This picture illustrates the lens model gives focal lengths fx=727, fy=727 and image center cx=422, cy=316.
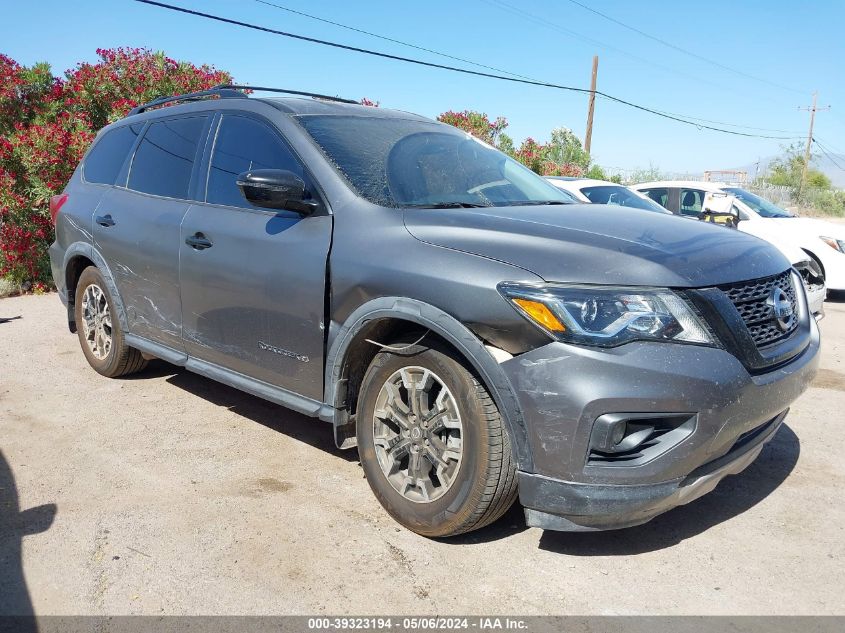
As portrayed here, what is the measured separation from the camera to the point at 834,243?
384 inches

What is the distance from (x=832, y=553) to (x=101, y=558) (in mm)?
3118

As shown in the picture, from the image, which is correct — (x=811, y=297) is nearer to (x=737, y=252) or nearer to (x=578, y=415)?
(x=737, y=252)

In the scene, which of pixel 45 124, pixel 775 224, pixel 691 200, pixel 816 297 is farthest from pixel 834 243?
pixel 45 124

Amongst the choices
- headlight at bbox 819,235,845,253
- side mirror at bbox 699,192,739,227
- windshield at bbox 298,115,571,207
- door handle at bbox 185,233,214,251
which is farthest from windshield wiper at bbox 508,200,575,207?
headlight at bbox 819,235,845,253

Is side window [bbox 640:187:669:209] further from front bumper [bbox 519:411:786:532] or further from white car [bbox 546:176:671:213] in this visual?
front bumper [bbox 519:411:786:532]

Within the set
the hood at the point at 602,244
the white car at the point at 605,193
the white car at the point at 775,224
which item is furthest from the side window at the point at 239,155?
the white car at the point at 775,224

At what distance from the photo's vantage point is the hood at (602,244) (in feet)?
8.95

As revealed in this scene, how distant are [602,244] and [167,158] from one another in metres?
3.10

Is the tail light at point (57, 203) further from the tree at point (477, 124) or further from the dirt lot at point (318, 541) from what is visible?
the tree at point (477, 124)

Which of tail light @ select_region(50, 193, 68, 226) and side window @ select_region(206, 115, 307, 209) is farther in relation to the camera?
tail light @ select_region(50, 193, 68, 226)

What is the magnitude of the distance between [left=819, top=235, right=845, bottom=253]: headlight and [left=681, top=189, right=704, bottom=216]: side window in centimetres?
177

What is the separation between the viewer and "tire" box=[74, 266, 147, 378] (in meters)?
5.27

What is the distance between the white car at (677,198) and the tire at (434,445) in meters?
3.19

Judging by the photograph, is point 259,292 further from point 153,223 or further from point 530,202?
point 530,202
